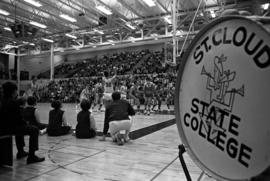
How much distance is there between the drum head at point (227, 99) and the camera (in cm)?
72

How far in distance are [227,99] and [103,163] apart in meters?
2.29

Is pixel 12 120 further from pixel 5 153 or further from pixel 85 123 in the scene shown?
pixel 85 123

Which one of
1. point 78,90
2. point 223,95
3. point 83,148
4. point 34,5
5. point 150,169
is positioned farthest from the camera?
point 78,90

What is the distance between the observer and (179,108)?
992 millimetres

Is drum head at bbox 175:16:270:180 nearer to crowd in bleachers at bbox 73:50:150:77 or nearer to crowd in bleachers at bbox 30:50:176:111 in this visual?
crowd in bleachers at bbox 30:50:176:111

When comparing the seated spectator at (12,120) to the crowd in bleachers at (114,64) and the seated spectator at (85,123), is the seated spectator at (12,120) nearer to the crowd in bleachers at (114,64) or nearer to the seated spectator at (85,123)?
the seated spectator at (85,123)

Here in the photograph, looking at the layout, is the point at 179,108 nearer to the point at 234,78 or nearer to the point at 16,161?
the point at 234,78

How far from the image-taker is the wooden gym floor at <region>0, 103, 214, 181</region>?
7.79 ft

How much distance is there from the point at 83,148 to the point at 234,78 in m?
3.16

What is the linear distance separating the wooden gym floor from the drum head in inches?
61.1

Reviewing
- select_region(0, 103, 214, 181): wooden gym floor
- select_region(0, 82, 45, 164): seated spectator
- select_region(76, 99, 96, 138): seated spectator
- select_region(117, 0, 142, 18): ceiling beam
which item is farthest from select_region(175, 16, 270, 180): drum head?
select_region(117, 0, 142, 18): ceiling beam

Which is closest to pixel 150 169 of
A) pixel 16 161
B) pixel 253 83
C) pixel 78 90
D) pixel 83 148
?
pixel 83 148

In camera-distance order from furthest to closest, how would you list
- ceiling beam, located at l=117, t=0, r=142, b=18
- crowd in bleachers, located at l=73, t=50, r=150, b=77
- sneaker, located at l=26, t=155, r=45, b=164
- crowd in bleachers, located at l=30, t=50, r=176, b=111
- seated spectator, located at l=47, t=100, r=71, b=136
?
1. crowd in bleachers, located at l=73, t=50, r=150, b=77
2. crowd in bleachers, located at l=30, t=50, r=176, b=111
3. ceiling beam, located at l=117, t=0, r=142, b=18
4. seated spectator, located at l=47, t=100, r=71, b=136
5. sneaker, located at l=26, t=155, r=45, b=164

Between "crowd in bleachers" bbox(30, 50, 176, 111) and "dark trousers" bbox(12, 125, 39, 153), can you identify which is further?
"crowd in bleachers" bbox(30, 50, 176, 111)
